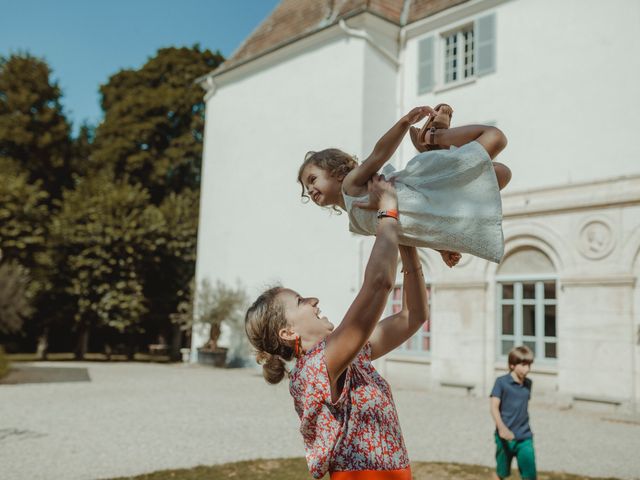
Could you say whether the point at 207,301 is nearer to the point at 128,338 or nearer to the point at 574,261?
the point at 128,338

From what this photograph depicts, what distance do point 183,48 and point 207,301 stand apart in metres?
15.1

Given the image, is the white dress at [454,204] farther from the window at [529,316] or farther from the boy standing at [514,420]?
the window at [529,316]

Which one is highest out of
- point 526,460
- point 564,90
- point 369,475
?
point 564,90

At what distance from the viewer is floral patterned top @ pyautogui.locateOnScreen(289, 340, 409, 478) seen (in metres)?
2.31

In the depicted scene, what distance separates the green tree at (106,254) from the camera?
24.5 m

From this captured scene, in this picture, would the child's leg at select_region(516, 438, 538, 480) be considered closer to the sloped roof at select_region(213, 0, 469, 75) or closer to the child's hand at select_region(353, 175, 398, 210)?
the child's hand at select_region(353, 175, 398, 210)

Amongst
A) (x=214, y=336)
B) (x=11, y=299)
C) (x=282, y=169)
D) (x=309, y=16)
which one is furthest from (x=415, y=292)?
(x=11, y=299)

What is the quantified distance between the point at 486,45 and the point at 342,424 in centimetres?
1598

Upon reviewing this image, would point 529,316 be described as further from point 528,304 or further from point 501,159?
point 501,159

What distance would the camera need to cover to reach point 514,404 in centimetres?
583

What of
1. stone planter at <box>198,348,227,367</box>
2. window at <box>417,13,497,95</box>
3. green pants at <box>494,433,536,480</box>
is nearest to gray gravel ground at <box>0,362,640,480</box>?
green pants at <box>494,433,536,480</box>

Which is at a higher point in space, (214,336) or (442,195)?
(442,195)

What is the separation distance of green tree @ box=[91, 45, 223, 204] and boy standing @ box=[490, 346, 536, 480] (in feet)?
84.1

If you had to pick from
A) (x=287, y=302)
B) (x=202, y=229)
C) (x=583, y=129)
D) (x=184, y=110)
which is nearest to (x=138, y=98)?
(x=184, y=110)
